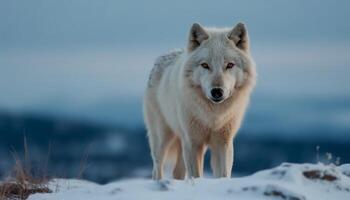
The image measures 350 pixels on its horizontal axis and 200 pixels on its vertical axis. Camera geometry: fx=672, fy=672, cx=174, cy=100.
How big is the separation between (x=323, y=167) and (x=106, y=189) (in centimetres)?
166

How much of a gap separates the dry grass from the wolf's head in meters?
1.91

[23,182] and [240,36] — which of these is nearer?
[23,182]

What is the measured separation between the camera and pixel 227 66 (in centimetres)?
731

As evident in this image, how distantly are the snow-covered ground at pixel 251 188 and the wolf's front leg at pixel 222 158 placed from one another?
2681 mm

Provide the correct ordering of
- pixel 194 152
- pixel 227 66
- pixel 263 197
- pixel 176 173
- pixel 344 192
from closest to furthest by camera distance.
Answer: pixel 263 197, pixel 344 192, pixel 227 66, pixel 194 152, pixel 176 173

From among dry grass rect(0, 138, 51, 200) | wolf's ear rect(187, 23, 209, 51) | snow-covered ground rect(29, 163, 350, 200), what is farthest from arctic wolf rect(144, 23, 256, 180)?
snow-covered ground rect(29, 163, 350, 200)

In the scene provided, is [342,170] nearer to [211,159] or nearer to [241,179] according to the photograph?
[241,179]

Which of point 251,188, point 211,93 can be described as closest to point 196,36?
point 211,93

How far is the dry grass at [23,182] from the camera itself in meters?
6.63

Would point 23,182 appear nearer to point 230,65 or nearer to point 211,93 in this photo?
point 211,93

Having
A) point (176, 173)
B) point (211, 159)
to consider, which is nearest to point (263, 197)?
point (211, 159)

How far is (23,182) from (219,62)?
241 cm

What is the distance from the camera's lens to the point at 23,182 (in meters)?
6.76

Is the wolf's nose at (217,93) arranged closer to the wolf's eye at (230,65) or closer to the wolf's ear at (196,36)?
the wolf's eye at (230,65)
